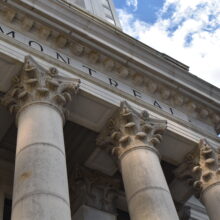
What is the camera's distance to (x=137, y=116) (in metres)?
20.3

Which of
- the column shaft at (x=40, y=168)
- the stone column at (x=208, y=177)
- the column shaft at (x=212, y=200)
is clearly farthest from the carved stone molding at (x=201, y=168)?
the column shaft at (x=40, y=168)

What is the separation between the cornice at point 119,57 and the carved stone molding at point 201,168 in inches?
98.6

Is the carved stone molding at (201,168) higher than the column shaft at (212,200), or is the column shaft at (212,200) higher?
the carved stone molding at (201,168)

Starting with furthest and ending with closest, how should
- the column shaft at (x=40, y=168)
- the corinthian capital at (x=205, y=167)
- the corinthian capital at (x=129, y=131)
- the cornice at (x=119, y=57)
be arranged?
the corinthian capital at (x=205, y=167) < the cornice at (x=119, y=57) < the corinthian capital at (x=129, y=131) < the column shaft at (x=40, y=168)

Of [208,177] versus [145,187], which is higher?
[208,177]

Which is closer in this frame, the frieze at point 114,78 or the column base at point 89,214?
the frieze at point 114,78

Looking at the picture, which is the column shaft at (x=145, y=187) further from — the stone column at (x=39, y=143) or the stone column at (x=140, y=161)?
the stone column at (x=39, y=143)

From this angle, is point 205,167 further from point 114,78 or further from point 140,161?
point 114,78

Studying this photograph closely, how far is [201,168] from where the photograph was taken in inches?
841

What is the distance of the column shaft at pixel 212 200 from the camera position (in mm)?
19706

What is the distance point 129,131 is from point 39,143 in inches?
205

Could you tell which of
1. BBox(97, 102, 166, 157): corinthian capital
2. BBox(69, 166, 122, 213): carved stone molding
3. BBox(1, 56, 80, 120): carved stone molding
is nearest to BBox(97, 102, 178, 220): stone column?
BBox(97, 102, 166, 157): corinthian capital

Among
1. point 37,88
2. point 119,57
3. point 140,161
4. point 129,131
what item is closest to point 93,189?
point 129,131

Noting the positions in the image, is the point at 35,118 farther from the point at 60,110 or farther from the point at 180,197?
the point at 180,197
